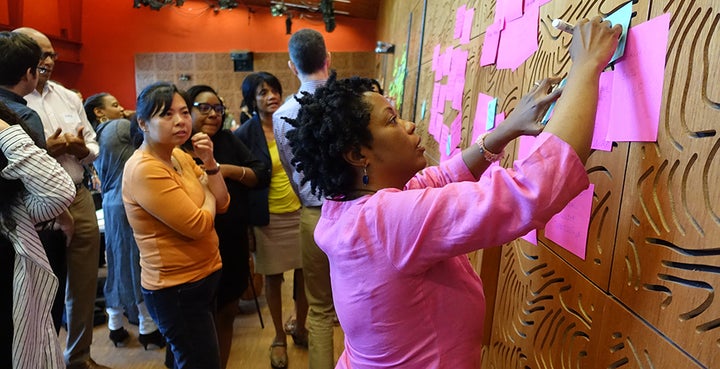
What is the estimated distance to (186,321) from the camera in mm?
1617

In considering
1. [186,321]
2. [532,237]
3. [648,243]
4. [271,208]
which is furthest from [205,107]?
[648,243]

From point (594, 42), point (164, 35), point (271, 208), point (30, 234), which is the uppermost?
point (164, 35)

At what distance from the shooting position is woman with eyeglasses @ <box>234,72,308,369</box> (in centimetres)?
248

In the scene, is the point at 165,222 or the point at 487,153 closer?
the point at 487,153

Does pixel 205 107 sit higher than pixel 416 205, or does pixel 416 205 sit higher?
pixel 205 107

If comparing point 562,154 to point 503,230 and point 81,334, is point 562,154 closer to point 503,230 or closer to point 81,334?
point 503,230

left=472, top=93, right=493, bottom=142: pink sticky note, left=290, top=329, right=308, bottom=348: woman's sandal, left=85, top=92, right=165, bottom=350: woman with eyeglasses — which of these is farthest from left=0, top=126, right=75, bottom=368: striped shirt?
left=290, top=329, right=308, bottom=348: woman's sandal

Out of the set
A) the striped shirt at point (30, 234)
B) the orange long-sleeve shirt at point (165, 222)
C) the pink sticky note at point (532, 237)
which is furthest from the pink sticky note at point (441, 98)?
the striped shirt at point (30, 234)

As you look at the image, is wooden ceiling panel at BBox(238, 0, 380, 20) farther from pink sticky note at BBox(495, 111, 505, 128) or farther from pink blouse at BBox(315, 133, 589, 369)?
pink blouse at BBox(315, 133, 589, 369)

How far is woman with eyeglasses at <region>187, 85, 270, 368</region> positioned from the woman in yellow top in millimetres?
459

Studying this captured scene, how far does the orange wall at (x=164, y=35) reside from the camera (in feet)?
27.3

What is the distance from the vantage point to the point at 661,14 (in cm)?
70

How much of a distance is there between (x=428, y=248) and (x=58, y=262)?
6.76ft

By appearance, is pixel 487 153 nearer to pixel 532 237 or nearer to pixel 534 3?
pixel 532 237
